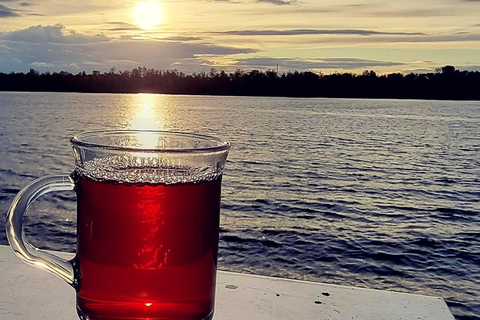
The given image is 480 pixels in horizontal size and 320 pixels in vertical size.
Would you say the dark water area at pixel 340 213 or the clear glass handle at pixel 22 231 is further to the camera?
the dark water area at pixel 340 213

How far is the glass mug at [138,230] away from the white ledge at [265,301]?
11.1 inches

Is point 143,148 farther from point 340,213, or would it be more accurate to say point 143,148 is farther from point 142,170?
point 340,213

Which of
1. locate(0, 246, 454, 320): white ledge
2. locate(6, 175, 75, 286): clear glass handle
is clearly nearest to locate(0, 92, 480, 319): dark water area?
locate(0, 246, 454, 320): white ledge

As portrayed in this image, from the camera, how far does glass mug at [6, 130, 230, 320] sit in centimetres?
97

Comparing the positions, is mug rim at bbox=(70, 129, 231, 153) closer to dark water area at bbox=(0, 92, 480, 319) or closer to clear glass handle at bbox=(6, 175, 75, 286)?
clear glass handle at bbox=(6, 175, 75, 286)

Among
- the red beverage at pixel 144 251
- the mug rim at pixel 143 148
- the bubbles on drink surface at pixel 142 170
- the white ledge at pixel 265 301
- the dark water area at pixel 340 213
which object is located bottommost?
the dark water area at pixel 340 213

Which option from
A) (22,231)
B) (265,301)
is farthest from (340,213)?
(22,231)

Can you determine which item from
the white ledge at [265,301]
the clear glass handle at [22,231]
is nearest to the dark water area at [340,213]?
the white ledge at [265,301]

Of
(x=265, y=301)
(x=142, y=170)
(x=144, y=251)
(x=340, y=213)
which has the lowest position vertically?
(x=340, y=213)

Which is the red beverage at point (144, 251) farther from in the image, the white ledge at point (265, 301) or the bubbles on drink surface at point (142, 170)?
the white ledge at point (265, 301)

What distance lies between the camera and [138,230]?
966 millimetres

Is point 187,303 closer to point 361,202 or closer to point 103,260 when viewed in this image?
point 103,260

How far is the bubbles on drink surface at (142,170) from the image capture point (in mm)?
982

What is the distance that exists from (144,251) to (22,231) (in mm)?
241
